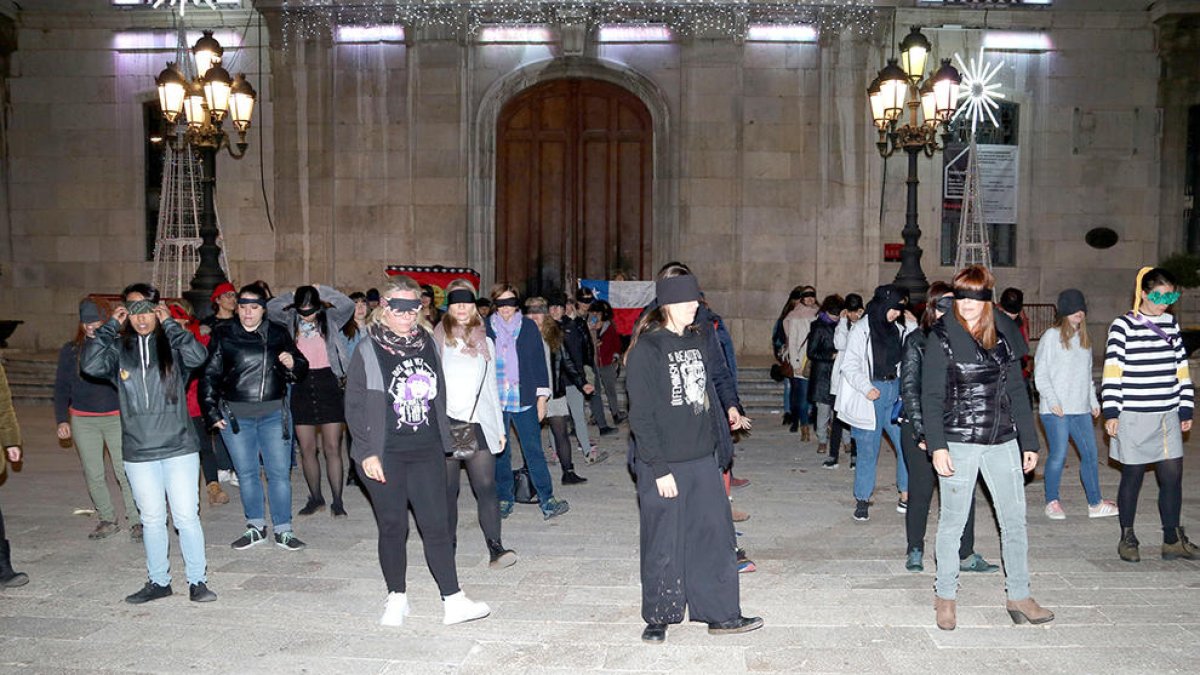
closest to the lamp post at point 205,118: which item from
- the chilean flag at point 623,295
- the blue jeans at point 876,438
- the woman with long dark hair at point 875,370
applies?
the chilean flag at point 623,295

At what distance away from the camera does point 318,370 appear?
838 cm

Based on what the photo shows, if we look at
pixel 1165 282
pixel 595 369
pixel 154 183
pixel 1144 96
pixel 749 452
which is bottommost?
pixel 749 452

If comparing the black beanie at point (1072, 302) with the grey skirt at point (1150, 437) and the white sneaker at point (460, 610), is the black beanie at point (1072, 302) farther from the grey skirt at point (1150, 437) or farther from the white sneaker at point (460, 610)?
the white sneaker at point (460, 610)

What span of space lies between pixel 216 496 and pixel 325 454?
4.66 ft

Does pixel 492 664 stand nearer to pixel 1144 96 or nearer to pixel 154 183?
pixel 154 183

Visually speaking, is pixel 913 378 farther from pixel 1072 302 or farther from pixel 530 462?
pixel 530 462

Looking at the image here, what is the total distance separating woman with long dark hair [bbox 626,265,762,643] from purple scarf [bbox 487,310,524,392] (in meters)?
3.03

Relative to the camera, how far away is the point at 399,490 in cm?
584

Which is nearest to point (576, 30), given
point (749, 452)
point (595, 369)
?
point (595, 369)

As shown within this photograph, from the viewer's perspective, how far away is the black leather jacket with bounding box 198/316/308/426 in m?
7.44

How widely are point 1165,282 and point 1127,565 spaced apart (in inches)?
79.7

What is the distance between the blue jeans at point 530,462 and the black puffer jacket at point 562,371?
107 centimetres

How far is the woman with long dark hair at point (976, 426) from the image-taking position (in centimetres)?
562

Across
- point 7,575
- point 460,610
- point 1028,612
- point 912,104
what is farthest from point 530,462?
point 912,104
